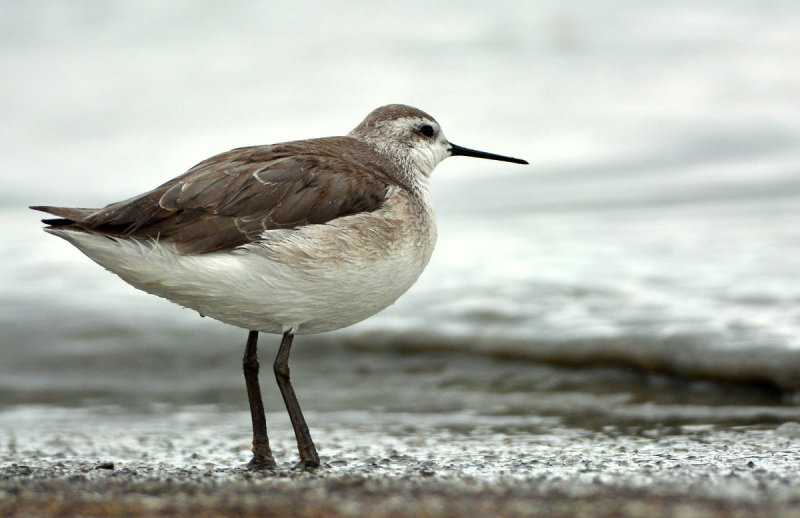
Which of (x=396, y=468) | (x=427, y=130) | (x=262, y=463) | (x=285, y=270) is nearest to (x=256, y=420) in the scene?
(x=262, y=463)

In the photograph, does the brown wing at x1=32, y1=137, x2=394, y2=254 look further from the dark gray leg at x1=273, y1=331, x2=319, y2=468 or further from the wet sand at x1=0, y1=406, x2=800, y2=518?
the wet sand at x1=0, y1=406, x2=800, y2=518

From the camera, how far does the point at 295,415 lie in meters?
6.74

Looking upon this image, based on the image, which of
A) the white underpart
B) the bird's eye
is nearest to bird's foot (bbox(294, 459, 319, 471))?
the white underpart

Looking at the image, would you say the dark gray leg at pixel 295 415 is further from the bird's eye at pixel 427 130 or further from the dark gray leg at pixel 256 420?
the bird's eye at pixel 427 130

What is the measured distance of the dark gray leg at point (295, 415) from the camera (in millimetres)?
6668

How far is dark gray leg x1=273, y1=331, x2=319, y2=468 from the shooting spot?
6.67 metres

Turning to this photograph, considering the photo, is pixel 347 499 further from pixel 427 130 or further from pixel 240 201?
pixel 427 130

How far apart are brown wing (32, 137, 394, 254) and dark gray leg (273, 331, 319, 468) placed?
33.3 inches

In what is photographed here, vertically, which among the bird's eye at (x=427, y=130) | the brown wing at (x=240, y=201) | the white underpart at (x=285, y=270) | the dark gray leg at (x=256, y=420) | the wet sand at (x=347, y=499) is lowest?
the wet sand at (x=347, y=499)

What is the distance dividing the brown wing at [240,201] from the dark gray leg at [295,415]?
85cm

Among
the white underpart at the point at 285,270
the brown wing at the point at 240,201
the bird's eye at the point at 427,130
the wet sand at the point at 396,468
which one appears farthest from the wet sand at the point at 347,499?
the bird's eye at the point at 427,130

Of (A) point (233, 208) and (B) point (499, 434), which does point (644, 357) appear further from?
(A) point (233, 208)

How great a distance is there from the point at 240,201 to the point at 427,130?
2.03 m

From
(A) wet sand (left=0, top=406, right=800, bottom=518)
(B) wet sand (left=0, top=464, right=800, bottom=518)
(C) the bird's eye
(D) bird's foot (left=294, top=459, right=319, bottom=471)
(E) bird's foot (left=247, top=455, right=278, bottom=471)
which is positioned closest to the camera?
(B) wet sand (left=0, top=464, right=800, bottom=518)
